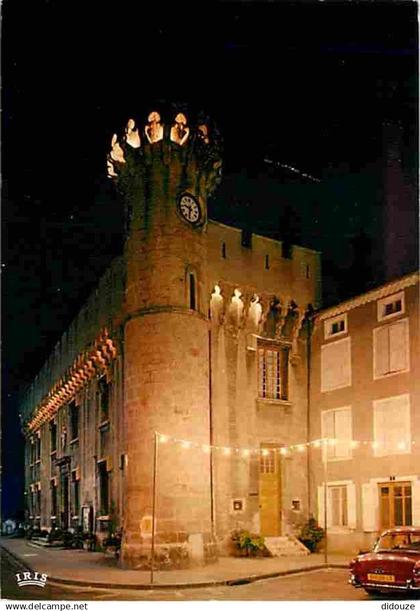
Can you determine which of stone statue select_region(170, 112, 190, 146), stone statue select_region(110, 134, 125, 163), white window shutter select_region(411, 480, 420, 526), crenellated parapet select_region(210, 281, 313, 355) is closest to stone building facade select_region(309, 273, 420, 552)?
white window shutter select_region(411, 480, 420, 526)

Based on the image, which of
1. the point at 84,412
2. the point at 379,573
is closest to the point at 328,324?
the point at 84,412

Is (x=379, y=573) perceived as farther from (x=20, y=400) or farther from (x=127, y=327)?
(x=20, y=400)

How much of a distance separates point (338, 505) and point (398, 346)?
516 centimetres

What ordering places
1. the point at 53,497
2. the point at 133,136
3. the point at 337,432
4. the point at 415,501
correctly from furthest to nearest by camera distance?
the point at 53,497
the point at 337,432
the point at 133,136
the point at 415,501

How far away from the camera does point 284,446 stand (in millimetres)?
26781

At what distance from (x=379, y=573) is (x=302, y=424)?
37.1 ft

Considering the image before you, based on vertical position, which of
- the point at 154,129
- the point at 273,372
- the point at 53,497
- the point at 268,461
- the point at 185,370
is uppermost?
the point at 154,129

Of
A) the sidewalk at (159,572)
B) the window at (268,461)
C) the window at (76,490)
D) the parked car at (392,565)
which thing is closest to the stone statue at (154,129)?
the window at (268,461)

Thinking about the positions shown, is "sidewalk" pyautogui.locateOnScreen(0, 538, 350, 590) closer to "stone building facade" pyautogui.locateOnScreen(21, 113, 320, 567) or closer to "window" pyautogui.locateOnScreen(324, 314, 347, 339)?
"stone building facade" pyautogui.locateOnScreen(21, 113, 320, 567)

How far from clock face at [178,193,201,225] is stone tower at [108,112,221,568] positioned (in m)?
0.03

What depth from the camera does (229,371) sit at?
84.9ft

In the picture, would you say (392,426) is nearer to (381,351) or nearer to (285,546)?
(381,351)

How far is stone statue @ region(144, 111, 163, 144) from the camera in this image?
23.2 meters

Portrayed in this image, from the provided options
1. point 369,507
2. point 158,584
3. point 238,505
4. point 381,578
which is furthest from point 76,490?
point 381,578
